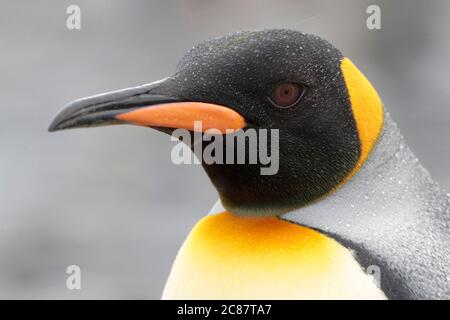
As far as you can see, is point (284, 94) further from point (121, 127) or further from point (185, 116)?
point (121, 127)

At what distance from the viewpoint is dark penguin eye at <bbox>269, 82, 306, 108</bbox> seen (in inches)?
61.5

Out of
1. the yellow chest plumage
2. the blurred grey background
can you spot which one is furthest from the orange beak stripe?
the blurred grey background

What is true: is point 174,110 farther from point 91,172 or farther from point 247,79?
point 91,172

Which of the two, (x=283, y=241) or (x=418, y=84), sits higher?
(x=418, y=84)

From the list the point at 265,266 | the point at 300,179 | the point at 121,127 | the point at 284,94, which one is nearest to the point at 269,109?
the point at 284,94

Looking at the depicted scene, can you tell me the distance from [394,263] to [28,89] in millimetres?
6326

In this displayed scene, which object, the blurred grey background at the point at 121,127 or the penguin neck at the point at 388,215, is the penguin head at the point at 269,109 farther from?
the blurred grey background at the point at 121,127

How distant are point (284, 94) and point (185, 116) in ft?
0.59

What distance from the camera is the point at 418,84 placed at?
7.34 m

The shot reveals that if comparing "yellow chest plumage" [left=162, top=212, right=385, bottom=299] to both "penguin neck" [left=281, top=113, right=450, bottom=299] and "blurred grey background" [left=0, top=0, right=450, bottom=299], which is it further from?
"blurred grey background" [left=0, top=0, right=450, bottom=299]

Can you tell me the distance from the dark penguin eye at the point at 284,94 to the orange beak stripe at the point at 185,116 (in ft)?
0.25

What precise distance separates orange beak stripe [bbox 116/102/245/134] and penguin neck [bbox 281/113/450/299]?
22 cm
